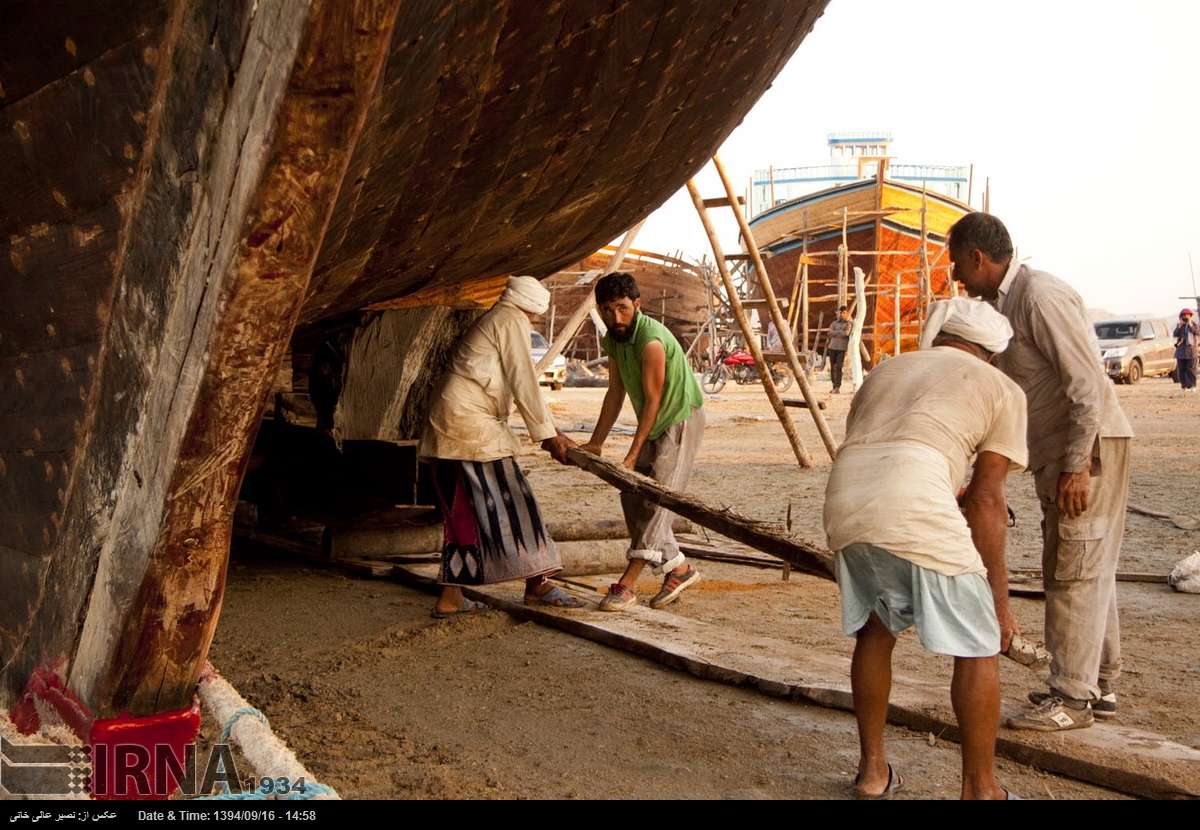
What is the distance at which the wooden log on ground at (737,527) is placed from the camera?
123 inches

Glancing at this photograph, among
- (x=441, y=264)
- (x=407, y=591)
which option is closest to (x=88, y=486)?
(x=441, y=264)

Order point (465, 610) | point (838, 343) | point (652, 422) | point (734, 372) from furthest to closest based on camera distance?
1. point (734, 372)
2. point (838, 343)
3. point (652, 422)
4. point (465, 610)

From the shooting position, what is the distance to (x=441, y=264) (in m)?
4.13

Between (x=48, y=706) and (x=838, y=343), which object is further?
(x=838, y=343)

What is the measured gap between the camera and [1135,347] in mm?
22719

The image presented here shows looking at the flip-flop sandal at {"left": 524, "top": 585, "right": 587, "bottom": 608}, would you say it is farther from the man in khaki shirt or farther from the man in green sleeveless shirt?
the man in khaki shirt

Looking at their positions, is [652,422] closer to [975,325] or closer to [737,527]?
[737,527]

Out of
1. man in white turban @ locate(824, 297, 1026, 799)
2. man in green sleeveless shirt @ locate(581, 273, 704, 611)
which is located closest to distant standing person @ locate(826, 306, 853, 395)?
man in green sleeveless shirt @ locate(581, 273, 704, 611)

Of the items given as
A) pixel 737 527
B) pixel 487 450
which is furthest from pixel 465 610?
pixel 737 527

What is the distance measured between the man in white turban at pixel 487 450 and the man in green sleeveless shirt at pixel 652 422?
0.38 meters

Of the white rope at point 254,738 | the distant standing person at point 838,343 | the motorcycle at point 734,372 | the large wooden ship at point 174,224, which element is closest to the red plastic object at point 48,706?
the large wooden ship at point 174,224

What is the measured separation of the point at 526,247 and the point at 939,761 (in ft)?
8.38

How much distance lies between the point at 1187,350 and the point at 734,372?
8849mm

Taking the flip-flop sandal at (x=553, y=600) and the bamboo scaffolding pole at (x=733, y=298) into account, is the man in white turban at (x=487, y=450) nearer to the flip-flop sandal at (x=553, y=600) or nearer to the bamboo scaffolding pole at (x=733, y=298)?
the flip-flop sandal at (x=553, y=600)
